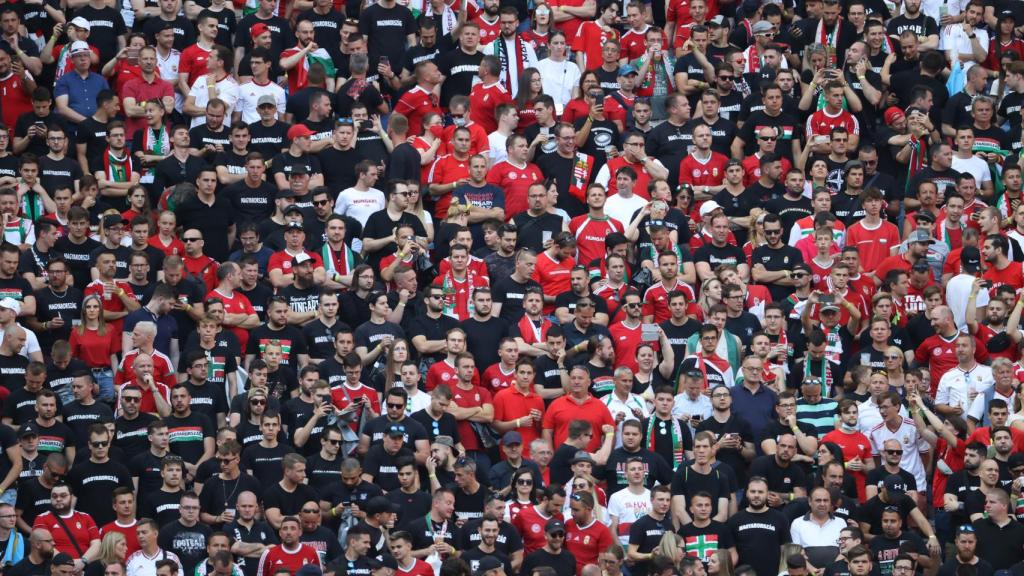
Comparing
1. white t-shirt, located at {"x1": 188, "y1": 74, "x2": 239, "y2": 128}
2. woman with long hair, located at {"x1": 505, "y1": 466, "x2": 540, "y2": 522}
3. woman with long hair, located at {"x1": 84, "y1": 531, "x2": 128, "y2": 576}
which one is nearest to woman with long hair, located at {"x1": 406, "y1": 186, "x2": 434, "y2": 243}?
white t-shirt, located at {"x1": 188, "y1": 74, "x2": 239, "y2": 128}

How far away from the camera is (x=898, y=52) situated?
2334 centimetres

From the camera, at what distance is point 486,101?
2212cm

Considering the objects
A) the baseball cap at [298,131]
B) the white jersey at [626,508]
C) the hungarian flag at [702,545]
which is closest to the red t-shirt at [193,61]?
the baseball cap at [298,131]

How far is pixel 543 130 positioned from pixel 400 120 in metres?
1.53

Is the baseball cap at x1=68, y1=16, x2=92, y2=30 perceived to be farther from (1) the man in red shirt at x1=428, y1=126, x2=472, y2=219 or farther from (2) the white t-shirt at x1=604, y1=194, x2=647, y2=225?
(2) the white t-shirt at x1=604, y1=194, x2=647, y2=225

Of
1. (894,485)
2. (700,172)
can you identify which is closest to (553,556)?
(894,485)

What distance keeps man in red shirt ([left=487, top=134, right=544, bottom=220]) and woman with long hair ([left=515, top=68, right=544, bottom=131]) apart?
0.78 m

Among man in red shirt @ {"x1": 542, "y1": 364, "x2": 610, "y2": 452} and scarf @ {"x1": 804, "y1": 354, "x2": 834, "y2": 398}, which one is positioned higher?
man in red shirt @ {"x1": 542, "y1": 364, "x2": 610, "y2": 452}

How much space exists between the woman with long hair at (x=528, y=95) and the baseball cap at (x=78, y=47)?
178 inches

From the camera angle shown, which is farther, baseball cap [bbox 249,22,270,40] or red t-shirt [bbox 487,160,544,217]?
baseball cap [bbox 249,22,270,40]

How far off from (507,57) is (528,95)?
0.75 metres

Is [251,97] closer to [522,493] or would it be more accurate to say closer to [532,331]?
[532,331]

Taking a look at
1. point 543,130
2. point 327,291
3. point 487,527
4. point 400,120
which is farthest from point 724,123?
point 487,527

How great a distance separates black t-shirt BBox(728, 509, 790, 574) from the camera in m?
17.4
